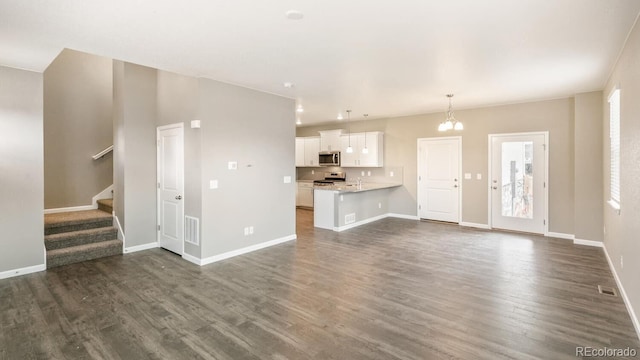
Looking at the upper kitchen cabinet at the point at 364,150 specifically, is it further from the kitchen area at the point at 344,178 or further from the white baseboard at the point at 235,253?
the white baseboard at the point at 235,253

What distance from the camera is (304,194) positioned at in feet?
33.2

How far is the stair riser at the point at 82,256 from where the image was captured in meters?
4.45

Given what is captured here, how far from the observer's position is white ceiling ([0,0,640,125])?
2518mm

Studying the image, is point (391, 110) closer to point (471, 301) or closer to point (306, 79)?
point (306, 79)

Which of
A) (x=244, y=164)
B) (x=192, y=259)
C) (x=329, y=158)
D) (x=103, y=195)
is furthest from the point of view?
(x=329, y=158)

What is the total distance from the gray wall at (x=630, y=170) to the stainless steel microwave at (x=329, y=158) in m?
6.31

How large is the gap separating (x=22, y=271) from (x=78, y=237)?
2.79ft

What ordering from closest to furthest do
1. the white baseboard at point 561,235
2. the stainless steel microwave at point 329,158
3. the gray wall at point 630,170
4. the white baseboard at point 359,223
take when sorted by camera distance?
the gray wall at point 630,170, the white baseboard at point 561,235, the white baseboard at point 359,223, the stainless steel microwave at point 329,158

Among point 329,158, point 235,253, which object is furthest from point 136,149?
→ point 329,158

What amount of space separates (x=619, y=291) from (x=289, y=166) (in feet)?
16.0

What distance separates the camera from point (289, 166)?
5934 millimetres

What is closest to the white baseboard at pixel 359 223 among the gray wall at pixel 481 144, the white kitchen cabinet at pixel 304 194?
the gray wall at pixel 481 144

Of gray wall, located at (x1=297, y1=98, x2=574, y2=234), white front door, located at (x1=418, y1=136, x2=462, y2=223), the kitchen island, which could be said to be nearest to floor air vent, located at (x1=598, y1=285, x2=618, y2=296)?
gray wall, located at (x1=297, y1=98, x2=574, y2=234)

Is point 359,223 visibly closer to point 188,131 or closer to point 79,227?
point 188,131
